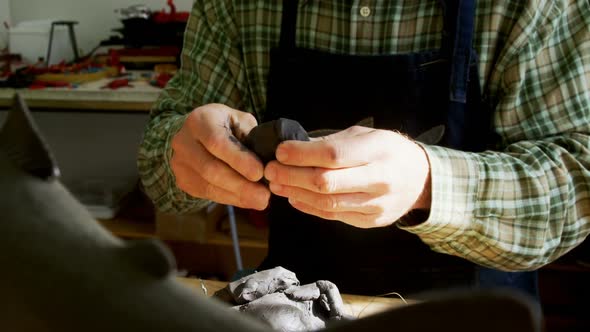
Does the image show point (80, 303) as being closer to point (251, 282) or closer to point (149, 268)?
point (149, 268)

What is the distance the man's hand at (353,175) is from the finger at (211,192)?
0.11ft

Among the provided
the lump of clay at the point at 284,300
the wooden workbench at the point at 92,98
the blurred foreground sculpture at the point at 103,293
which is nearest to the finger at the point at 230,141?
the lump of clay at the point at 284,300

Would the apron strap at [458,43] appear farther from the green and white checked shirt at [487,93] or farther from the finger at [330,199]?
the finger at [330,199]

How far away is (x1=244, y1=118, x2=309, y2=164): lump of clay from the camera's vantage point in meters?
0.56

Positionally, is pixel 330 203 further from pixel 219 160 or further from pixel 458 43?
pixel 458 43

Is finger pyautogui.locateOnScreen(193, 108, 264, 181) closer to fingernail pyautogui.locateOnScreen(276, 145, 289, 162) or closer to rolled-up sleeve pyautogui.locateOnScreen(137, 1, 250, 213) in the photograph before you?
fingernail pyautogui.locateOnScreen(276, 145, 289, 162)

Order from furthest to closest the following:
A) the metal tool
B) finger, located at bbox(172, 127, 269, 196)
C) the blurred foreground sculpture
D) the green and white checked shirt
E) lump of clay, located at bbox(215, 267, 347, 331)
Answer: the metal tool → the green and white checked shirt → finger, located at bbox(172, 127, 269, 196) → lump of clay, located at bbox(215, 267, 347, 331) → the blurred foreground sculpture

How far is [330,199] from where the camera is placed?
1.95ft

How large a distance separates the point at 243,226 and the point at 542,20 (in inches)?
42.4

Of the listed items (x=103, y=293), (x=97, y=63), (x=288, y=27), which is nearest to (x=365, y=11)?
(x=288, y=27)

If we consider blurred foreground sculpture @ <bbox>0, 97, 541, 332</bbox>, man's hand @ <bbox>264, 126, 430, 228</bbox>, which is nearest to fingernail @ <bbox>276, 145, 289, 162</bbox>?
man's hand @ <bbox>264, 126, 430, 228</bbox>

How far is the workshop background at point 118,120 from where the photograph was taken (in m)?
1.47

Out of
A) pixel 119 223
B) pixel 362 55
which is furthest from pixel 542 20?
pixel 119 223

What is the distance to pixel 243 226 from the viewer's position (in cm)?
168
